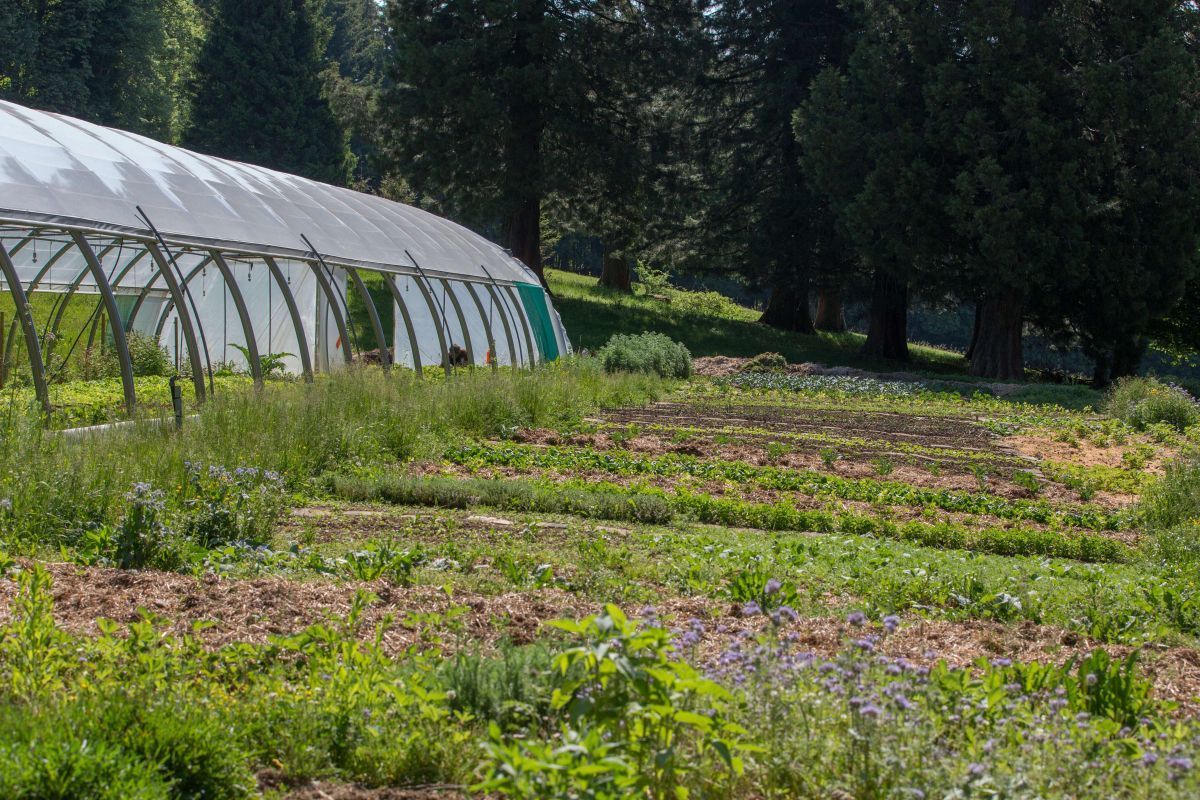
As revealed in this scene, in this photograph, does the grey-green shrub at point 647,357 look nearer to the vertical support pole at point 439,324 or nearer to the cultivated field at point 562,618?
the vertical support pole at point 439,324

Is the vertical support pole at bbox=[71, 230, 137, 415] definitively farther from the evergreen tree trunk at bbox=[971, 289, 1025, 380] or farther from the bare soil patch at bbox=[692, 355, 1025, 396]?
the evergreen tree trunk at bbox=[971, 289, 1025, 380]

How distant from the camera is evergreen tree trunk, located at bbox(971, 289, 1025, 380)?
102 feet

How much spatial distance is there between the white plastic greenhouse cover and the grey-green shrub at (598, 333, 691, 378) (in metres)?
4.00

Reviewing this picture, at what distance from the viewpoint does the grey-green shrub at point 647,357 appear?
81.6 ft

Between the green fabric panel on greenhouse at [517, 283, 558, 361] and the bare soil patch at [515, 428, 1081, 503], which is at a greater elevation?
the green fabric panel on greenhouse at [517, 283, 558, 361]

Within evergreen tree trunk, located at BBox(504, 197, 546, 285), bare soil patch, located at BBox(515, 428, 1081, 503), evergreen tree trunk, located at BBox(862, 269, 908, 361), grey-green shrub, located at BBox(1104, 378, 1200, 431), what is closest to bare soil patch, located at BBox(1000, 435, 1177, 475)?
bare soil patch, located at BBox(515, 428, 1081, 503)

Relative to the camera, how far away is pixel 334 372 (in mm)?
13312

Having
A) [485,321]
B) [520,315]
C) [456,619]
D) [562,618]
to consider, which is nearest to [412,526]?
[456,619]

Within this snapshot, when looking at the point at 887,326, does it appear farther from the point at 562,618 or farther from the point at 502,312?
the point at 562,618

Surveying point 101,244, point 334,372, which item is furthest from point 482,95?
point 334,372

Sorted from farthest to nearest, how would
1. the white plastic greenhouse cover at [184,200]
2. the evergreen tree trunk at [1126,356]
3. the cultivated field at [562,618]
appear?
the evergreen tree trunk at [1126,356] < the white plastic greenhouse cover at [184,200] < the cultivated field at [562,618]

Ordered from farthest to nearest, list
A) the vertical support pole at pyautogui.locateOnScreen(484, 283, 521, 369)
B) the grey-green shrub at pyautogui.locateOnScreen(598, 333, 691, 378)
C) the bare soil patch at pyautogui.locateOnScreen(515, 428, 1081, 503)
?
the grey-green shrub at pyautogui.locateOnScreen(598, 333, 691, 378) → the vertical support pole at pyautogui.locateOnScreen(484, 283, 521, 369) → the bare soil patch at pyautogui.locateOnScreen(515, 428, 1081, 503)

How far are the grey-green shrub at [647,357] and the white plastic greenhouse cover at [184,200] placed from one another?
400 cm

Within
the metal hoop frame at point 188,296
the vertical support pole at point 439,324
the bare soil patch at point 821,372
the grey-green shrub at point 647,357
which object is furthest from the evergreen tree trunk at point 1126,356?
the vertical support pole at point 439,324
